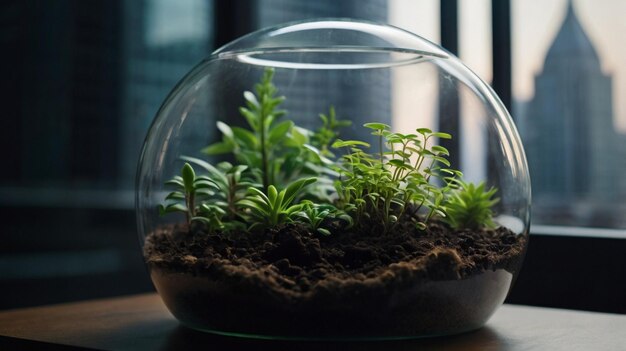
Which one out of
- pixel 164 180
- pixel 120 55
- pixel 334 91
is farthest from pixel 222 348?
pixel 120 55

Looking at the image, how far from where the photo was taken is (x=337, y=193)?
1.04 meters

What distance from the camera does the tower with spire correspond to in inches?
59.7

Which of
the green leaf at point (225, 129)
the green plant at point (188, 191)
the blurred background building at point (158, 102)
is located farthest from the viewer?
the blurred background building at point (158, 102)

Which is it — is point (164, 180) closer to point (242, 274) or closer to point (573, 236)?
point (242, 274)

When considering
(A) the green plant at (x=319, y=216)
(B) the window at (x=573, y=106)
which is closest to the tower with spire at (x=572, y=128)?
(B) the window at (x=573, y=106)

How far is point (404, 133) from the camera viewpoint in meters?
0.97

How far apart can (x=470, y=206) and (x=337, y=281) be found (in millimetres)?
318

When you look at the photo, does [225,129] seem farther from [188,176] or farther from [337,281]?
[337,281]

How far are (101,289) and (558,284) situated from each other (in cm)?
128

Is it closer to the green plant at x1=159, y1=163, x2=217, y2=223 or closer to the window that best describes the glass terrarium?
the green plant at x1=159, y1=163, x2=217, y2=223

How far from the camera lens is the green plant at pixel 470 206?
39.5 inches

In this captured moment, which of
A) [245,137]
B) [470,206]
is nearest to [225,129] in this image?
[245,137]

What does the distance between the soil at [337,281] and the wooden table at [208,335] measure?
0.02 meters

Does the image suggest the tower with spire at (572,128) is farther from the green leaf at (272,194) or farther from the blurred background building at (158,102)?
the green leaf at (272,194)
